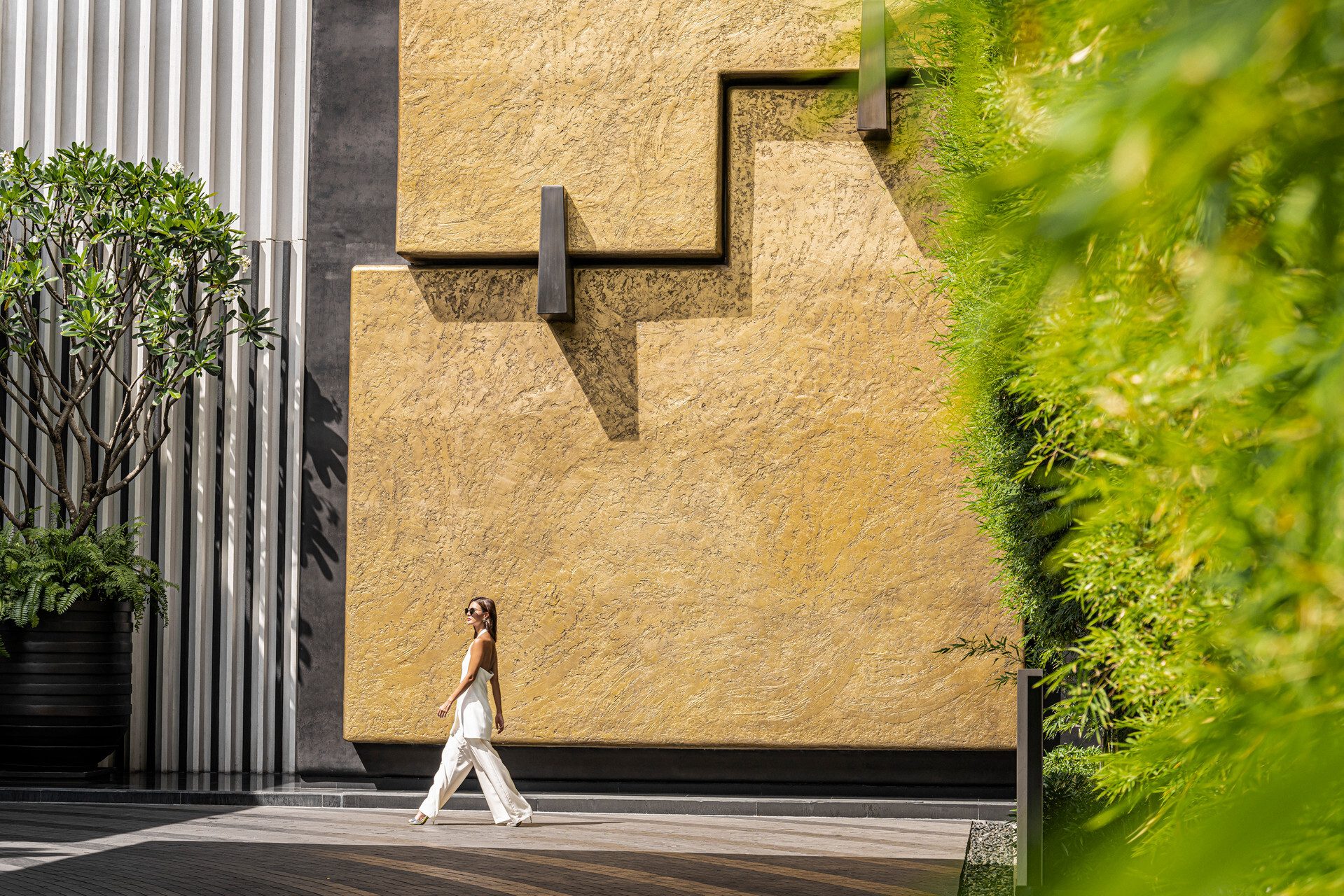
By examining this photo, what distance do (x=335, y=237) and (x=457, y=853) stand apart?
6.53 m

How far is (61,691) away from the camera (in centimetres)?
1164

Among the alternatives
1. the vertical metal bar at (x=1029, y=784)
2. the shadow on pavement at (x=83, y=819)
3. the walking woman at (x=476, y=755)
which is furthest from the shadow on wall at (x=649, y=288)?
the vertical metal bar at (x=1029, y=784)

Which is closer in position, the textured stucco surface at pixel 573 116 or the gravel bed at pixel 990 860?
the gravel bed at pixel 990 860

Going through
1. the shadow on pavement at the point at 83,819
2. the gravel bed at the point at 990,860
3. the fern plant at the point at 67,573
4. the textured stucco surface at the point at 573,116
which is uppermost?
the textured stucco surface at the point at 573,116

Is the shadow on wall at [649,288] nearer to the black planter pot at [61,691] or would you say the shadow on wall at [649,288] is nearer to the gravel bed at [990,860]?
the black planter pot at [61,691]

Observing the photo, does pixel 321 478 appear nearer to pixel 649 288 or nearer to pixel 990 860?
pixel 649 288

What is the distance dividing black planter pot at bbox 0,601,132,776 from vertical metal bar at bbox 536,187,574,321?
15.8 feet

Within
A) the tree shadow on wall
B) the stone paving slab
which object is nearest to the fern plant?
the tree shadow on wall

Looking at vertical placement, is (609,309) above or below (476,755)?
above

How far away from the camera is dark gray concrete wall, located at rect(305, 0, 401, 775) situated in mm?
12625

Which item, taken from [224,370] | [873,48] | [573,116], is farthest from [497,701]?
[873,48]

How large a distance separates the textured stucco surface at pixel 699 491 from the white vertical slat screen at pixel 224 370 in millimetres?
1536

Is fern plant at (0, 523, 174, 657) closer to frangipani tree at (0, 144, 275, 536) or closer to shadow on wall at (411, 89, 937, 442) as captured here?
frangipani tree at (0, 144, 275, 536)

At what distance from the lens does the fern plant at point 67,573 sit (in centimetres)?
1141
